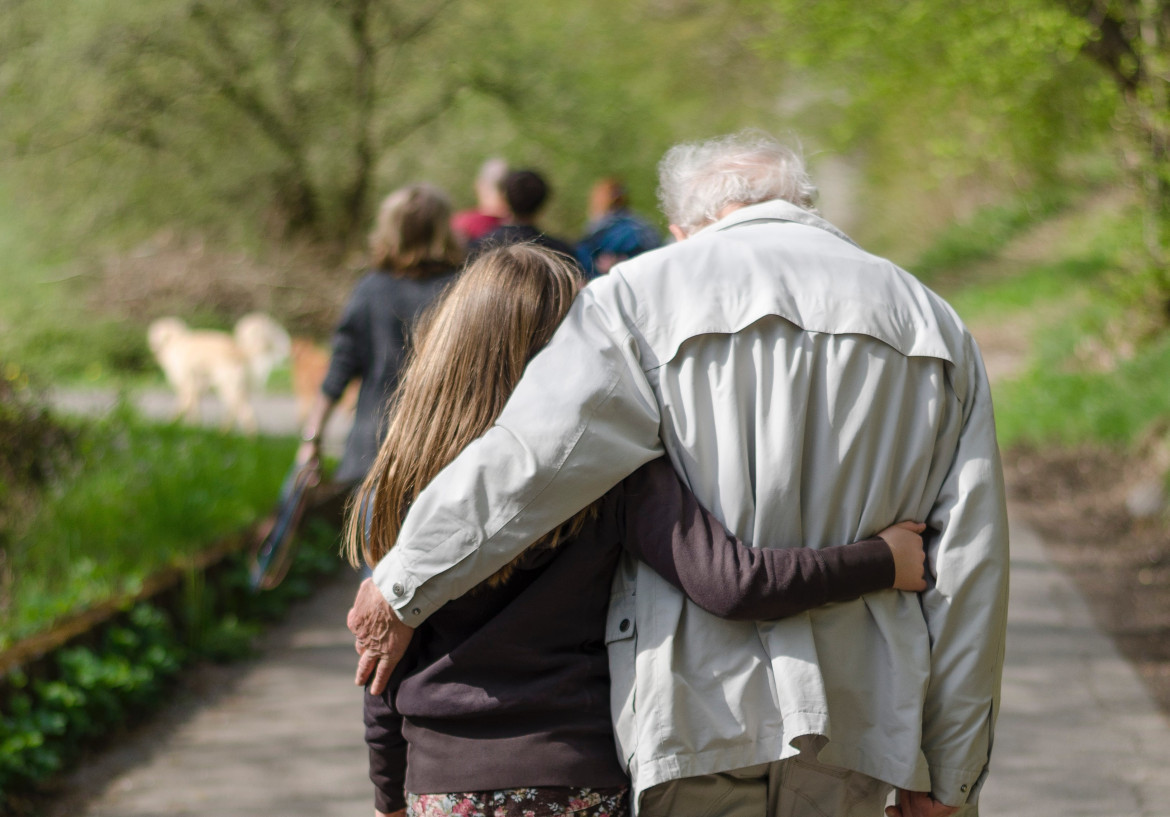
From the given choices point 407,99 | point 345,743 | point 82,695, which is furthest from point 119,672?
point 407,99

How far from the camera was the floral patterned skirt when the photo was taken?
1821mm

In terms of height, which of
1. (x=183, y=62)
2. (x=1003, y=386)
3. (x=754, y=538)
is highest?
(x=183, y=62)

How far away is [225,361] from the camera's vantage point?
10.0 m

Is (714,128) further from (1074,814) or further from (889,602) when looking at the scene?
(889,602)

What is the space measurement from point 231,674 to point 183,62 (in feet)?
27.5

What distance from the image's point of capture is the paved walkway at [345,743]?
372 centimetres

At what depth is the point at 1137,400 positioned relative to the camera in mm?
8125

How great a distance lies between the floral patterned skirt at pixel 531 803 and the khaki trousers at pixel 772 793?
0.05 m

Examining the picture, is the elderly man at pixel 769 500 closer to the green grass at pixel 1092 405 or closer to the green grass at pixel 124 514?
the green grass at pixel 124 514

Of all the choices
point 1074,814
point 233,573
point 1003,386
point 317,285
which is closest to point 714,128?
point 317,285

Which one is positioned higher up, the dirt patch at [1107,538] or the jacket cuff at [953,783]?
the jacket cuff at [953,783]

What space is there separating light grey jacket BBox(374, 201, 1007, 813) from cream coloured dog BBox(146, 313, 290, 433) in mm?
8614

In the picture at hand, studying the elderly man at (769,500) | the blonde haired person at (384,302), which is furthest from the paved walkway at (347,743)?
the elderly man at (769,500)

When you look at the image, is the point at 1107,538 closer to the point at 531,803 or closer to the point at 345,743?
the point at 345,743
